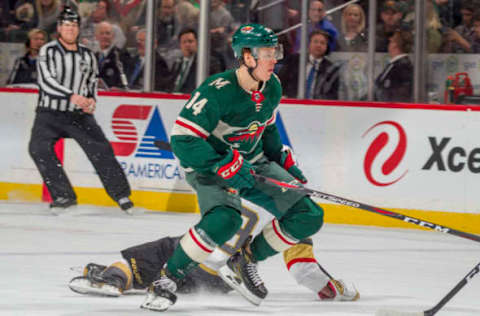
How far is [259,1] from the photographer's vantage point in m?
8.25

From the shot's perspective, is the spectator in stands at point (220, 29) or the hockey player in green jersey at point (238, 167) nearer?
the hockey player in green jersey at point (238, 167)

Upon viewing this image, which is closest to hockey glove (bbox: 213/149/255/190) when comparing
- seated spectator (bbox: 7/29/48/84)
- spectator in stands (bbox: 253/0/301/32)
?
spectator in stands (bbox: 253/0/301/32)

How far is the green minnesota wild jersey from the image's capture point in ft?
13.1

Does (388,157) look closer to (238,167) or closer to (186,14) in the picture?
(186,14)

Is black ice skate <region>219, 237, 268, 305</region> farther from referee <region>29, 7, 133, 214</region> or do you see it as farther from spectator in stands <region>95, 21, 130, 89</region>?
spectator in stands <region>95, 21, 130, 89</region>

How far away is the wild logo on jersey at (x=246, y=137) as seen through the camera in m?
4.18

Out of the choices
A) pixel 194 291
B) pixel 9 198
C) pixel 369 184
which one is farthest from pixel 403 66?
pixel 194 291

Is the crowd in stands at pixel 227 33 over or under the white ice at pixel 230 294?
over

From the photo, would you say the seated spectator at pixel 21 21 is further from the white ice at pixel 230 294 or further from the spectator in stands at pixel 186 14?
the white ice at pixel 230 294

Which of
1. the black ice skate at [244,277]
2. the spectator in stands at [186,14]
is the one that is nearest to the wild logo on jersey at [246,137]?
the black ice skate at [244,277]

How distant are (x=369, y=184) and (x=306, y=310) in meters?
3.34

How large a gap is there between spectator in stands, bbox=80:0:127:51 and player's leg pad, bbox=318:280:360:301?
4828 mm

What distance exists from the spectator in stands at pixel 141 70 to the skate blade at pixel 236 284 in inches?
178

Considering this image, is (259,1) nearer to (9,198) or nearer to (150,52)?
(150,52)
